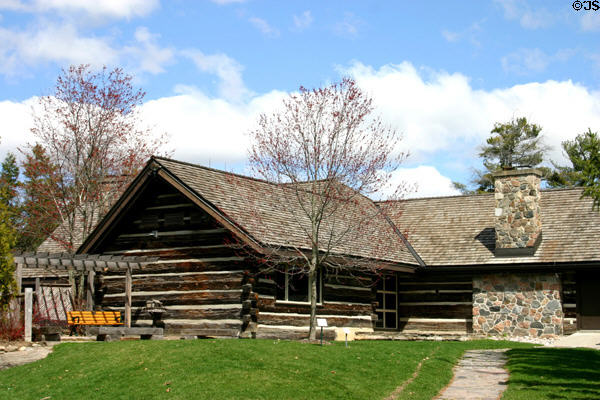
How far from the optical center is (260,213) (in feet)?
76.2

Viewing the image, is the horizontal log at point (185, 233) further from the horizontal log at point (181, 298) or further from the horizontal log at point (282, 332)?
the horizontal log at point (282, 332)

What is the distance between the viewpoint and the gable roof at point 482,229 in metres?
25.5

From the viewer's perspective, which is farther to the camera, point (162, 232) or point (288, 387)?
point (162, 232)

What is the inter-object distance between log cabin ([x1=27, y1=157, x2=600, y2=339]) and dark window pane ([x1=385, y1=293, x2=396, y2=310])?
60 millimetres

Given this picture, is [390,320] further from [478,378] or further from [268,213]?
[478,378]

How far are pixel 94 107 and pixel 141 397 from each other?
748 inches

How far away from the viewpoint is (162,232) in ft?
77.2

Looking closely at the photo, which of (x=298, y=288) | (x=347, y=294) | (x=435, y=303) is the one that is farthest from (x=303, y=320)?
(x=435, y=303)

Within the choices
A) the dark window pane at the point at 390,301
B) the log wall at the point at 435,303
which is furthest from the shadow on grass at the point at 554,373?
the dark window pane at the point at 390,301

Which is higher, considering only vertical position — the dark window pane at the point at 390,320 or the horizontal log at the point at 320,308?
the horizontal log at the point at 320,308

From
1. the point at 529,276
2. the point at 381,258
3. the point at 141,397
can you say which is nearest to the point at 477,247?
the point at 529,276

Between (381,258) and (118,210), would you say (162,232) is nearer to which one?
(118,210)

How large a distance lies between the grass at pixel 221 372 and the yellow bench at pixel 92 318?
9.16 feet

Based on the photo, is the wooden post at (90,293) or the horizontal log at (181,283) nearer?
the horizontal log at (181,283)
